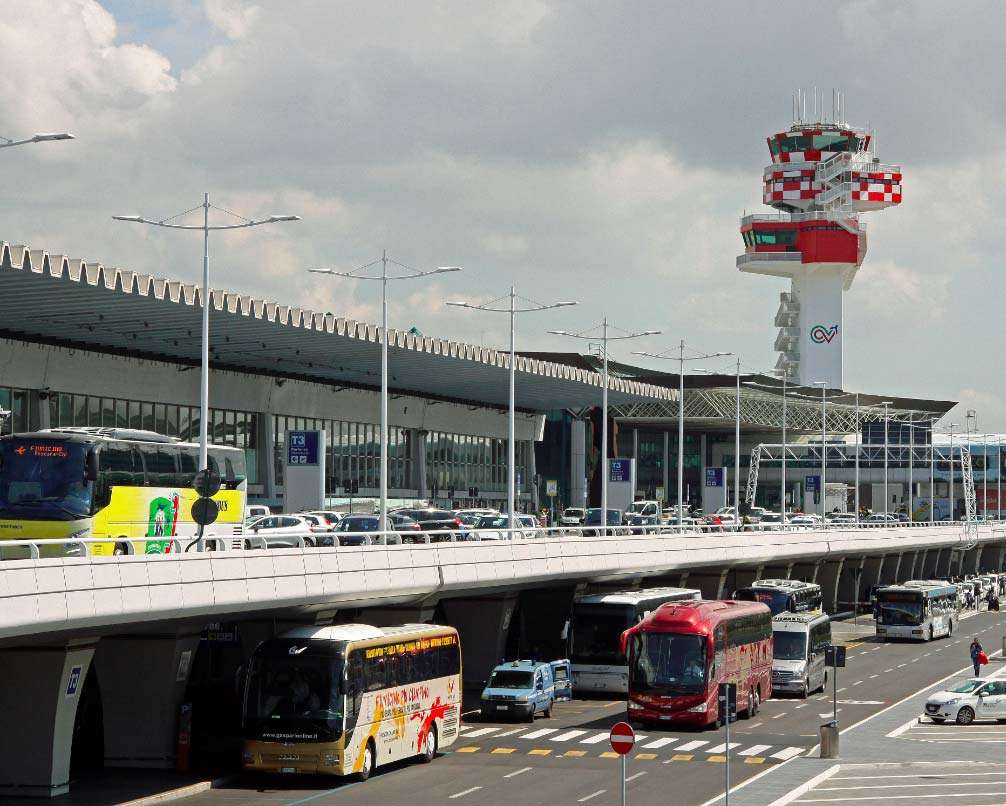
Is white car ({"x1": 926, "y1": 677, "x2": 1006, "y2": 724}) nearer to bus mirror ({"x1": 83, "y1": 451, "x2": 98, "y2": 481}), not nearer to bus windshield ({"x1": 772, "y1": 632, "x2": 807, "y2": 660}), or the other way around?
bus windshield ({"x1": 772, "y1": 632, "x2": 807, "y2": 660})

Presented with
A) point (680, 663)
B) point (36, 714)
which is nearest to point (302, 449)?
point (680, 663)

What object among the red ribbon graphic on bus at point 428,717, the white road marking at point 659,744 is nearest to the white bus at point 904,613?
the white road marking at point 659,744

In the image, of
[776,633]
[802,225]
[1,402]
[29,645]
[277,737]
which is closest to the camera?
[29,645]

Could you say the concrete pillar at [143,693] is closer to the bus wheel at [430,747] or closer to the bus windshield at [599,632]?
the bus wheel at [430,747]

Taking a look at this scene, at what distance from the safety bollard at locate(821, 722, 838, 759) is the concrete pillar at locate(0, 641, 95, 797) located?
758 inches

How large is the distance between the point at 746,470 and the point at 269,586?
158862mm

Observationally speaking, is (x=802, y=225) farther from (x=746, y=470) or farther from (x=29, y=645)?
(x=29, y=645)

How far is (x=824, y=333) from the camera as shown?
182m

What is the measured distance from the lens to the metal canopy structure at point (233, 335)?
6412 cm

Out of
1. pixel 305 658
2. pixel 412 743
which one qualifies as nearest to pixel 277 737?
pixel 305 658

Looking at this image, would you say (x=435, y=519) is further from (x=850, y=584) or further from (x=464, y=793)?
(x=850, y=584)

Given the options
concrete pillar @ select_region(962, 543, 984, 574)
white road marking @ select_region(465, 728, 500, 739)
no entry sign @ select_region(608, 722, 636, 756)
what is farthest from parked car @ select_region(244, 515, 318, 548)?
concrete pillar @ select_region(962, 543, 984, 574)

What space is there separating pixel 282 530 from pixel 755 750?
14.6m

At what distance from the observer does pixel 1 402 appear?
77.6 meters
